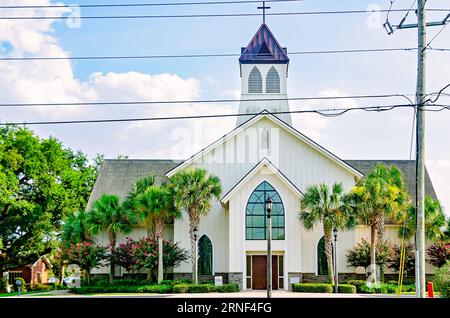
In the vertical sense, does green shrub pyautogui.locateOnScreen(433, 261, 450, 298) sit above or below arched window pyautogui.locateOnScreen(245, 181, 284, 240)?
below

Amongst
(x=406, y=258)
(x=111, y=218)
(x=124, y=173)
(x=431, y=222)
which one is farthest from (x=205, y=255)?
(x=431, y=222)

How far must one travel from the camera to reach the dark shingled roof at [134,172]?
3562 cm

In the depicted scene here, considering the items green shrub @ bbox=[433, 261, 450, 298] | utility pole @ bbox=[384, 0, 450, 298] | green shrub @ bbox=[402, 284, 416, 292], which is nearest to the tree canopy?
green shrub @ bbox=[402, 284, 416, 292]

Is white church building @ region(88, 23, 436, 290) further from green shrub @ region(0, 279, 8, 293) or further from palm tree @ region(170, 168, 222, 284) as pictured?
green shrub @ region(0, 279, 8, 293)

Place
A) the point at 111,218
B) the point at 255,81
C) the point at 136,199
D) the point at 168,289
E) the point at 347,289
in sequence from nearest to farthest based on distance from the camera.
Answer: the point at 347,289 → the point at 168,289 → the point at 136,199 → the point at 111,218 → the point at 255,81

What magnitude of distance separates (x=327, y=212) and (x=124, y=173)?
14624mm

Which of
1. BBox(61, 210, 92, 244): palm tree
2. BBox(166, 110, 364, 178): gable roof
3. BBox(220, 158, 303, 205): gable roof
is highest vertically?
BBox(166, 110, 364, 178): gable roof

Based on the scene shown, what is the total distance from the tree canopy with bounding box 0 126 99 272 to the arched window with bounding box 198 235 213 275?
12.8m

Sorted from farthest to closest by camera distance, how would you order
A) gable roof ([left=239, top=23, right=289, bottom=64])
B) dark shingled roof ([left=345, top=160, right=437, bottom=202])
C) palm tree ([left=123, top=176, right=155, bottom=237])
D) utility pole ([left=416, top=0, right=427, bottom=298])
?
gable roof ([left=239, top=23, right=289, bottom=64]), dark shingled roof ([left=345, top=160, right=437, bottom=202]), palm tree ([left=123, top=176, right=155, bottom=237]), utility pole ([left=416, top=0, right=427, bottom=298])

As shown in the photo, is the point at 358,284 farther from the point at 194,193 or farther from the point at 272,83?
the point at 272,83

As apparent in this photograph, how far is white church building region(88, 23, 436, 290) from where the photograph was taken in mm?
29656

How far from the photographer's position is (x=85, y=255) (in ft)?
99.2
